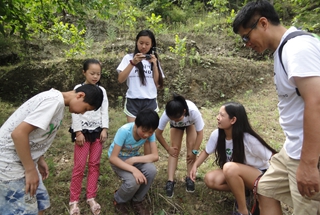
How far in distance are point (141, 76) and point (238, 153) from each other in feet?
4.56

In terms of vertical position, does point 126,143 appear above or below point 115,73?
below

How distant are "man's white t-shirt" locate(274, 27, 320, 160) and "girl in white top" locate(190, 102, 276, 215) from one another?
2.61ft

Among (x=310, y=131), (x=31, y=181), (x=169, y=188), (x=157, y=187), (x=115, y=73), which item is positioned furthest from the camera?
(x=115, y=73)

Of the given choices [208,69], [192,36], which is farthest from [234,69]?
[192,36]

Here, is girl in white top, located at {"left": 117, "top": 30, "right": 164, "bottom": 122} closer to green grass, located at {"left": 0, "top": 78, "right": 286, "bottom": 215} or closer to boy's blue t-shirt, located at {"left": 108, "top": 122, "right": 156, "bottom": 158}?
boy's blue t-shirt, located at {"left": 108, "top": 122, "right": 156, "bottom": 158}

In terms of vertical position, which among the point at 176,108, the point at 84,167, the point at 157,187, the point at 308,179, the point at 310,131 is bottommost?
the point at 157,187

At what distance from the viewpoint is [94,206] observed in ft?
8.76

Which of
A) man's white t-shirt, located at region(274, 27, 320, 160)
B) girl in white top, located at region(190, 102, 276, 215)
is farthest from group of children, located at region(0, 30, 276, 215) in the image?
man's white t-shirt, located at region(274, 27, 320, 160)

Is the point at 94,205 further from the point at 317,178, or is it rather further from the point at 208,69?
the point at 208,69

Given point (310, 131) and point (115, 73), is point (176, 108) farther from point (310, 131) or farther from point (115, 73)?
point (115, 73)

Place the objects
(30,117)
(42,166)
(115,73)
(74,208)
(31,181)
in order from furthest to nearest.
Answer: (115,73) → (74,208) → (42,166) → (31,181) → (30,117)

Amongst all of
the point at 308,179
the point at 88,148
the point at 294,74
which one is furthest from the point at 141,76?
the point at 308,179

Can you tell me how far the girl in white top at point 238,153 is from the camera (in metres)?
2.49

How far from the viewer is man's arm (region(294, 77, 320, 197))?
1.37 metres
